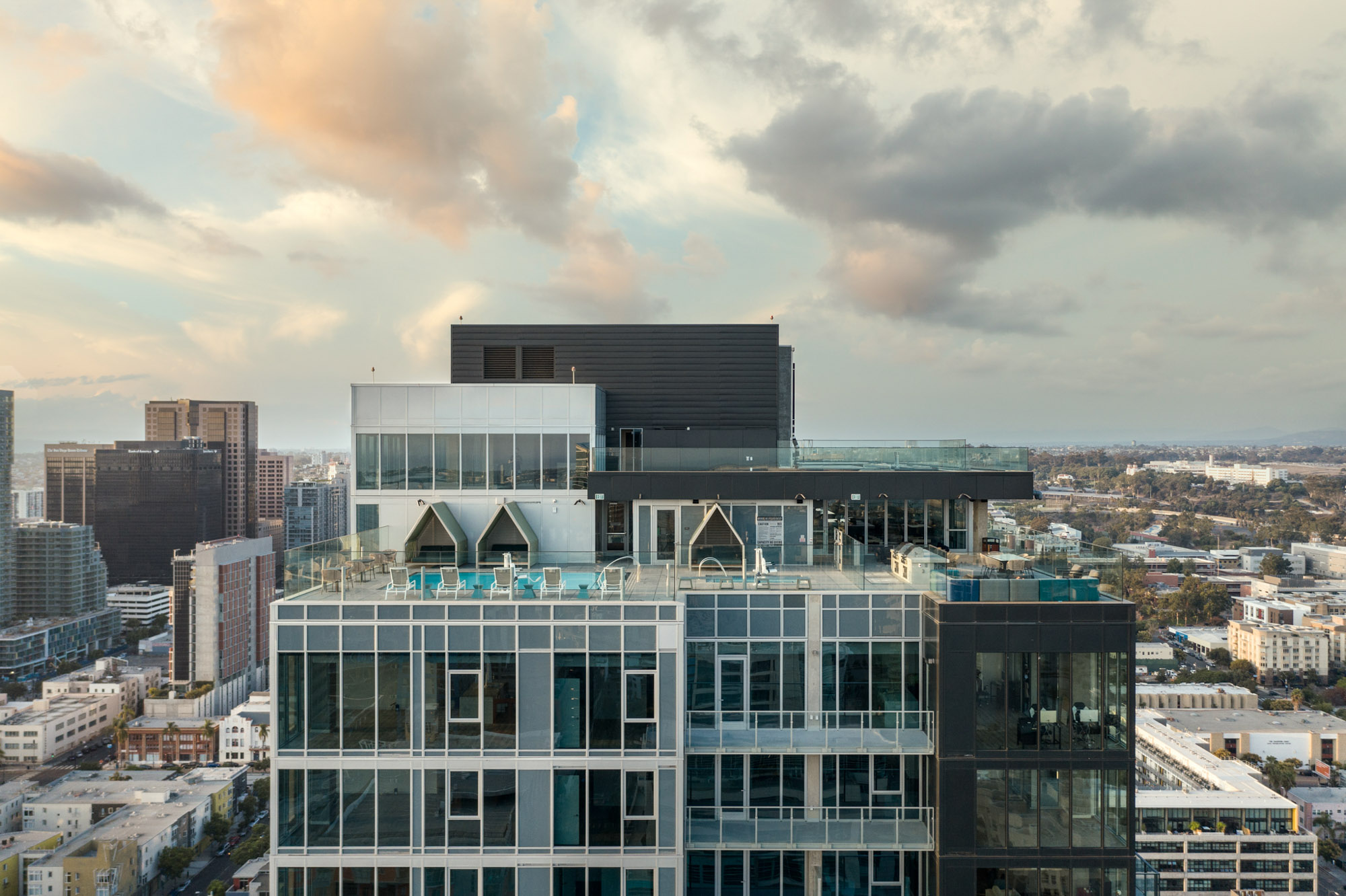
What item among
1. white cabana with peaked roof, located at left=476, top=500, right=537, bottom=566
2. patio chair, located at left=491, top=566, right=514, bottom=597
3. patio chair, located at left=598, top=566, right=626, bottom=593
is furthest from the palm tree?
patio chair, located at left=598, top=566, right=626, bottom=593

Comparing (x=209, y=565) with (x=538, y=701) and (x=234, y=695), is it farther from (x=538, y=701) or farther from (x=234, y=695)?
(x=538, y=701)

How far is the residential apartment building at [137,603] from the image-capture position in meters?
180

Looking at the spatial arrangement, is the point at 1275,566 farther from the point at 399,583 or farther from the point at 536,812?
the point at 399,583

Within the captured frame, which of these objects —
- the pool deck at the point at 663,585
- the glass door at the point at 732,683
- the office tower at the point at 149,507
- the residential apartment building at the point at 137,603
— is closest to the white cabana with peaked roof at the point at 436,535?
the pool deck at the point at 663,585

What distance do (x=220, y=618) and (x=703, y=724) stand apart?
15699 centimetres

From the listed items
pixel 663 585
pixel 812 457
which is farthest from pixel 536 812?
pixel 812 457

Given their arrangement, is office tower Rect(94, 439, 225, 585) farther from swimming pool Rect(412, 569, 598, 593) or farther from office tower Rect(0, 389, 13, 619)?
swimming pool Rect(412, 569, 598, 593)

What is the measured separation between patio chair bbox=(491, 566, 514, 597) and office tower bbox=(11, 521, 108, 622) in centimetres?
21167

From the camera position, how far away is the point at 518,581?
14.4m

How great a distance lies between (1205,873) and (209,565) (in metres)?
156

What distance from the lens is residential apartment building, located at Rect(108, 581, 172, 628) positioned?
590ft

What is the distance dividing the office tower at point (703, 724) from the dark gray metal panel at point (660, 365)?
767 centimetres

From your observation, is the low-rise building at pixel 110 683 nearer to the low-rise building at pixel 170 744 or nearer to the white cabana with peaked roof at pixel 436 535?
the low-rise building at pixel 170 744

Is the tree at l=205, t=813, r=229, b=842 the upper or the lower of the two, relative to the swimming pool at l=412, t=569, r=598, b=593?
lower
